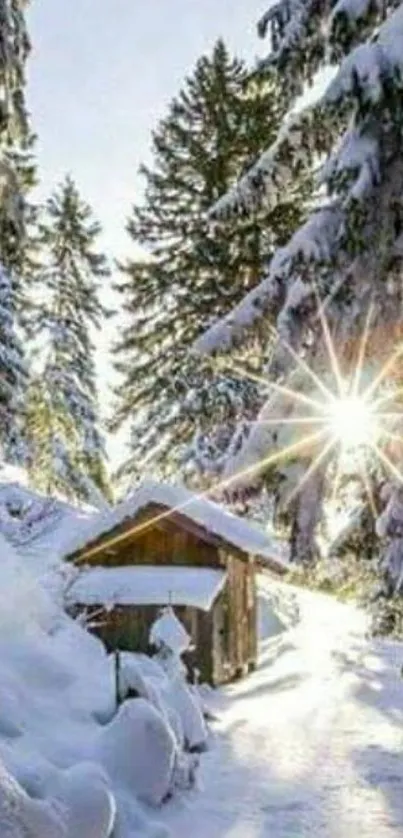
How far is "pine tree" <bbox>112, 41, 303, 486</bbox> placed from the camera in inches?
1150

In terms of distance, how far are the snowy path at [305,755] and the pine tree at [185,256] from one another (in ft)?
22.8

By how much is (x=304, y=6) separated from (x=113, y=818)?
738 cm

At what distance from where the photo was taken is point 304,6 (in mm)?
8531

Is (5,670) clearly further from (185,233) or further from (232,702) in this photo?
(185,233)

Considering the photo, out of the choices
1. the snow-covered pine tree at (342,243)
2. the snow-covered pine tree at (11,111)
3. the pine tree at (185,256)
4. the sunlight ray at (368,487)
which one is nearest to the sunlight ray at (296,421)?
the snow-covered pine tree at (342,243)

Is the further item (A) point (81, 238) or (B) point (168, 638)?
(A) point (81, 238)

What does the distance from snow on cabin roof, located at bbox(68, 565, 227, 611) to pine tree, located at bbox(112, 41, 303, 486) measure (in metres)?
4.86

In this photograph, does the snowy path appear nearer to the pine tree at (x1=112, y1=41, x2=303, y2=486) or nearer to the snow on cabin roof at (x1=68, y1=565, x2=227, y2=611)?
the snow on cabin roof at (x1=68, y1=565, x2=227, y2=611)

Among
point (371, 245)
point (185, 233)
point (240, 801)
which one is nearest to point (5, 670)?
point (240, 801)

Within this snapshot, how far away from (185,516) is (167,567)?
1.41 metres

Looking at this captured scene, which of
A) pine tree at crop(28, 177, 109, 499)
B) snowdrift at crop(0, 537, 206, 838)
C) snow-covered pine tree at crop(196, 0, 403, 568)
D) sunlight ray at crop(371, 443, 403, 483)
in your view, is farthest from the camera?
pine tree at crop(28, 177, 109, 499)

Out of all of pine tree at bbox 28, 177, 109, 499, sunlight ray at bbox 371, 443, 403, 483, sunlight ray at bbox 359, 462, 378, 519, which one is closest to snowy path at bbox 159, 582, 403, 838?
sunlight ray at bbox 359, 462, 378, 519

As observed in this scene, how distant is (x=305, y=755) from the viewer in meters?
17.0

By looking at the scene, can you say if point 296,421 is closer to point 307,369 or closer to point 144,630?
point 307,369
